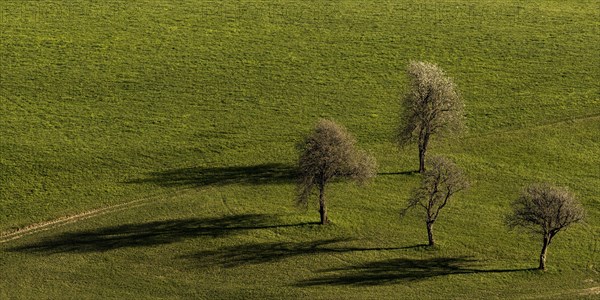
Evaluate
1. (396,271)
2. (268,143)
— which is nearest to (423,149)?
(268,143)

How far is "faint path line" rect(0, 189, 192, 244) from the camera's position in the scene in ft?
325

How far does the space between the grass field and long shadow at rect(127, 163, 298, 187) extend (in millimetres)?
273

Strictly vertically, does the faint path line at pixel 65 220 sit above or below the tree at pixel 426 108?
below

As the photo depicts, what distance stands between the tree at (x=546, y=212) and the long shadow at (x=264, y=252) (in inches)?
456

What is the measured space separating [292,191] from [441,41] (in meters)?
51.2

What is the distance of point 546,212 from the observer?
91.6 meters

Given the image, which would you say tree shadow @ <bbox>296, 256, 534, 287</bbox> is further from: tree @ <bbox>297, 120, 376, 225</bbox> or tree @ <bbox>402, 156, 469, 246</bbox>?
tree @ <bbox>297, 120, 376, 225</bbox>

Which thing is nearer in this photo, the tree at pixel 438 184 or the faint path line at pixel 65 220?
the tree at pixel 438 184

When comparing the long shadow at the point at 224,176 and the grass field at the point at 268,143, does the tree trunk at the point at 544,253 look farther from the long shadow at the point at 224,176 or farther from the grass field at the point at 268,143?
Answer: the long shadow at the point at 224,176

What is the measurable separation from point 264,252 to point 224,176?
16907mm

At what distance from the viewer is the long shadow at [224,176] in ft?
357

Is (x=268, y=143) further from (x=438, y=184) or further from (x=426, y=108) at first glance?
(x=438, y=184)

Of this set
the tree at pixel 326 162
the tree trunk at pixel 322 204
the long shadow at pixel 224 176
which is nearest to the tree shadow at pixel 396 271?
the tree trunk at pixel 322 204

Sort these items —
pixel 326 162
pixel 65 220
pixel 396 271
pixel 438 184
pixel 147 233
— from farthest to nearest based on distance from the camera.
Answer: pixel 65 220
pixel 438 184
pixel 147 233
pixel 326 162
pixel 396 271
